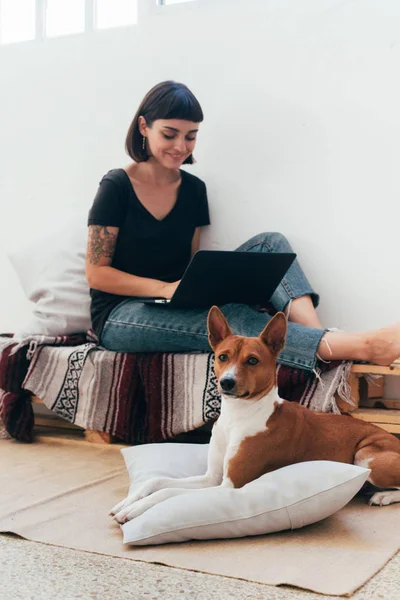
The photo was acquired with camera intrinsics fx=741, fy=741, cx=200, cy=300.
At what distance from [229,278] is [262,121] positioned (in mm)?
843

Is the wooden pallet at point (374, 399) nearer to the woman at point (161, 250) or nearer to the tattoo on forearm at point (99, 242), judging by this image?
the woman at point (161, 250)

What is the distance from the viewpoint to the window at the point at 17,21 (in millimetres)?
3361

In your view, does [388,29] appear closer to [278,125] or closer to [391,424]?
[278,125]

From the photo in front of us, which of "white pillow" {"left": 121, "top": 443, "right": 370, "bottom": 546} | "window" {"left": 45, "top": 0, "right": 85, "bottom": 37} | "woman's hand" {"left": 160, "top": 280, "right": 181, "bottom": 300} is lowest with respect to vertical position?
"white pillow" {"left": 121, "top": 443, "right": 370, "bottom": 546}

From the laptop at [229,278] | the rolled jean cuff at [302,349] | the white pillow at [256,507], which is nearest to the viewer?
the white pillow at [256,507]

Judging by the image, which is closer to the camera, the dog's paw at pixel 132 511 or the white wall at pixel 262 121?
the dog's paw at pixel 132 511

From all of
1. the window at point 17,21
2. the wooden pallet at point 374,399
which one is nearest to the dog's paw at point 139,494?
the wooden pallet at point 374,399

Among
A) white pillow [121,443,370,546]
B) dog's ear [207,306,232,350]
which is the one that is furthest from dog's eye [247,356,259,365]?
white pillow [121,443,370,546]

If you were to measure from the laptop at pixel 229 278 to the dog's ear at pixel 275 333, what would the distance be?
13.3 inches

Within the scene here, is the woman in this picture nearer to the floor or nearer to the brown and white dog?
the brown and white dog

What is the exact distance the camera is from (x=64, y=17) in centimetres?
329

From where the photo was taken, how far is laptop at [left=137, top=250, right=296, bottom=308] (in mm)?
2193

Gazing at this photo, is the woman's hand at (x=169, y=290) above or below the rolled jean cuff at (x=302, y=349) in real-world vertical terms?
→ above

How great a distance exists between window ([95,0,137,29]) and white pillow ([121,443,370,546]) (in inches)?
86.6
